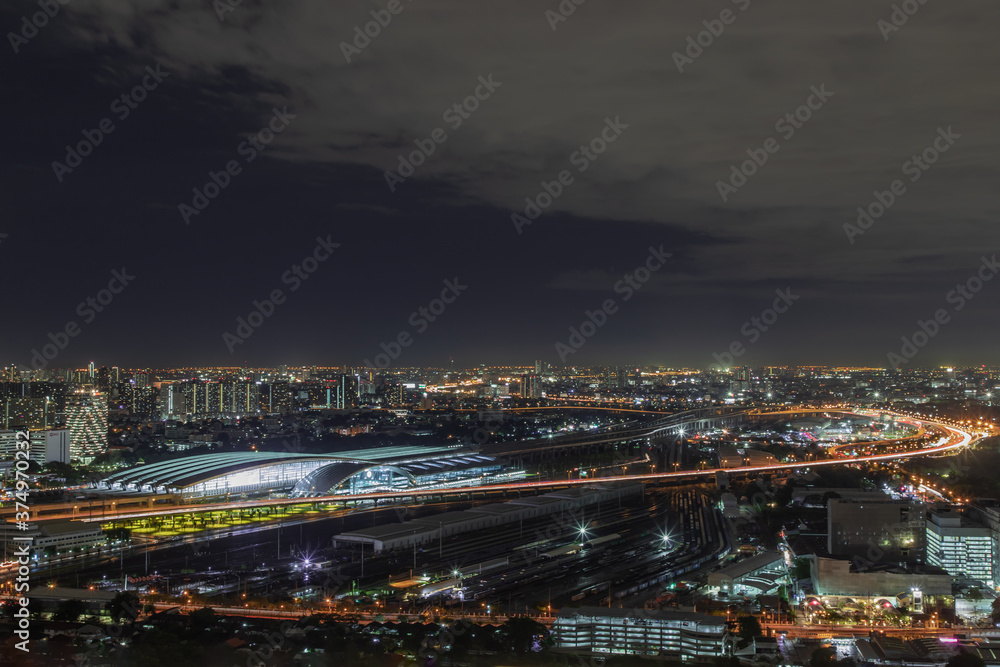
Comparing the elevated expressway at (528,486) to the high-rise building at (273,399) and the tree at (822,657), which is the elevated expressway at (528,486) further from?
the high-rise building at (273,399)

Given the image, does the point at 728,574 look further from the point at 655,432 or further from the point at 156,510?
the point at 655,432

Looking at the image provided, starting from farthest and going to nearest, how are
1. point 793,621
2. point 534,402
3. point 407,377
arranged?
point 407,377 < point 534,402 < point 793,621

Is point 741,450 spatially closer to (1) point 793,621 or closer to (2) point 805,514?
(2) point 805,514

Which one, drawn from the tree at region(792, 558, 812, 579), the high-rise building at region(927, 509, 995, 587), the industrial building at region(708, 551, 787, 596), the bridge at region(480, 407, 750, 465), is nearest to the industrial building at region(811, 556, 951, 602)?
the industrial building at region(708, 551, 787, 596)

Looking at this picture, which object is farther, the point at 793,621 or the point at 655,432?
the point at 655,432

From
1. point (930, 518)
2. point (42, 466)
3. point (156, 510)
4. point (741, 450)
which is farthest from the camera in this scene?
point (741, 450)

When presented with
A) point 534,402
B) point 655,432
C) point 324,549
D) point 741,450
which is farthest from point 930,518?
point 534,402

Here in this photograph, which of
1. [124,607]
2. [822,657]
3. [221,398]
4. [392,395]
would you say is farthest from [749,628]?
[392,395]

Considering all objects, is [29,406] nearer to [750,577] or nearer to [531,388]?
[750,577]
